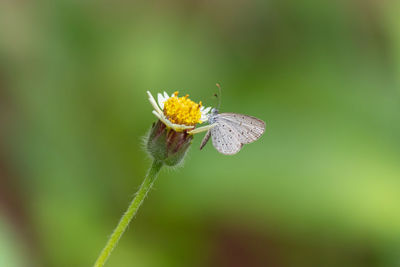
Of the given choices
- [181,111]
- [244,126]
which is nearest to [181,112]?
[181,111]

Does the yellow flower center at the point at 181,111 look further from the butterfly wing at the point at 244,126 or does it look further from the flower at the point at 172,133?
the butterfly wing at the point at 244,126

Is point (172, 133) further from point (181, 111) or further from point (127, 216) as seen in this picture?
point (127, 216)

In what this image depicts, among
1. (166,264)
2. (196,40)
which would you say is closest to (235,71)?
(196,40)

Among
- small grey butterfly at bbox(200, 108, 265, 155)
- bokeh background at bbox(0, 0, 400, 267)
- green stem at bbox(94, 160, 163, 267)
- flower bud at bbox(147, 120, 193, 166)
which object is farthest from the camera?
bokeh background at bbox(0, 0, 400, 267)

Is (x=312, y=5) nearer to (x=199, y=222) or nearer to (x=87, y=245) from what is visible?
(x=199, y=222)

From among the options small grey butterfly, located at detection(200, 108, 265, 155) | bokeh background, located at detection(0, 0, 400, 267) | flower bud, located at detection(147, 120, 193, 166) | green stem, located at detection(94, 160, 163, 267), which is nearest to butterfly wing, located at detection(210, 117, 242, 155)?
small grey butterfly, located at detection(200, 108, 265, 155)

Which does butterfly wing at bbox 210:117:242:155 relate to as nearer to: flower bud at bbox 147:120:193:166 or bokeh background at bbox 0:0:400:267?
flower bud at bbox 147:120:193:166

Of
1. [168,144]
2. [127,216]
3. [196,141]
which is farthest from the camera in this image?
[196,141]
